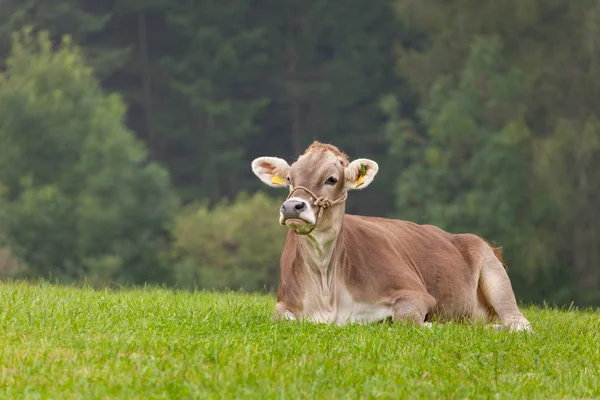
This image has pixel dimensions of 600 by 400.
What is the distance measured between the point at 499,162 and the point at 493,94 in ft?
10.0

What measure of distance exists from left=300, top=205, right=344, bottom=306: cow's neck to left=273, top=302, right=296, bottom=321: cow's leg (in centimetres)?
26

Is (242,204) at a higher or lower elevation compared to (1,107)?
lower

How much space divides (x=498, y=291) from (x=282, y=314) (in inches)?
93.7

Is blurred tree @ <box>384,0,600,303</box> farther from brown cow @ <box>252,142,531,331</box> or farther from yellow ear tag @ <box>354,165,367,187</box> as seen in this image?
yellow ear tag @ <box>354,165,367,187</box>

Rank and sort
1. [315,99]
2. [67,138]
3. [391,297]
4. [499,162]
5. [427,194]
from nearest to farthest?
[391,297] → [499,162] → [427,194] → [67,138] → [315,99]

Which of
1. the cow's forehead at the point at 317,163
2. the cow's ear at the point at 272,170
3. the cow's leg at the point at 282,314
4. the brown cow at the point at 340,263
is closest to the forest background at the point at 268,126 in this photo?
the brown cow at the point at 340,263

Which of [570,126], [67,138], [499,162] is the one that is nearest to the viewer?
[570,126]

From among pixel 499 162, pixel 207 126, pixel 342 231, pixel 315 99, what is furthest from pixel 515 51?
pixel 342 231

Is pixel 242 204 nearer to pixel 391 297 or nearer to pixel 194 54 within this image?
pixel 194 54

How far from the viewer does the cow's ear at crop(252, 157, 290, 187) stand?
957 centimetres

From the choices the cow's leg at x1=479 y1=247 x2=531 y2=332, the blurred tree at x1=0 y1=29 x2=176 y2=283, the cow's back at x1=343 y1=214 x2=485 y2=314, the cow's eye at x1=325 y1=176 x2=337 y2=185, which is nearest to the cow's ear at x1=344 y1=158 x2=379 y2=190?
the cow's eye at x1=325 y1=176 x2=337 y2=185

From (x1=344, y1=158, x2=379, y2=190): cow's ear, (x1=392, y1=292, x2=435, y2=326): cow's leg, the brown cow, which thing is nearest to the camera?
(x1=392, y1=292, x2=435, y2=326): cow's leg

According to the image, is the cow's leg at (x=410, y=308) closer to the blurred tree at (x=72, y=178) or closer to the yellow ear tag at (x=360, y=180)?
the yellow ear tag at (x=360, y=180)

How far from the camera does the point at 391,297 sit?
9.20m
